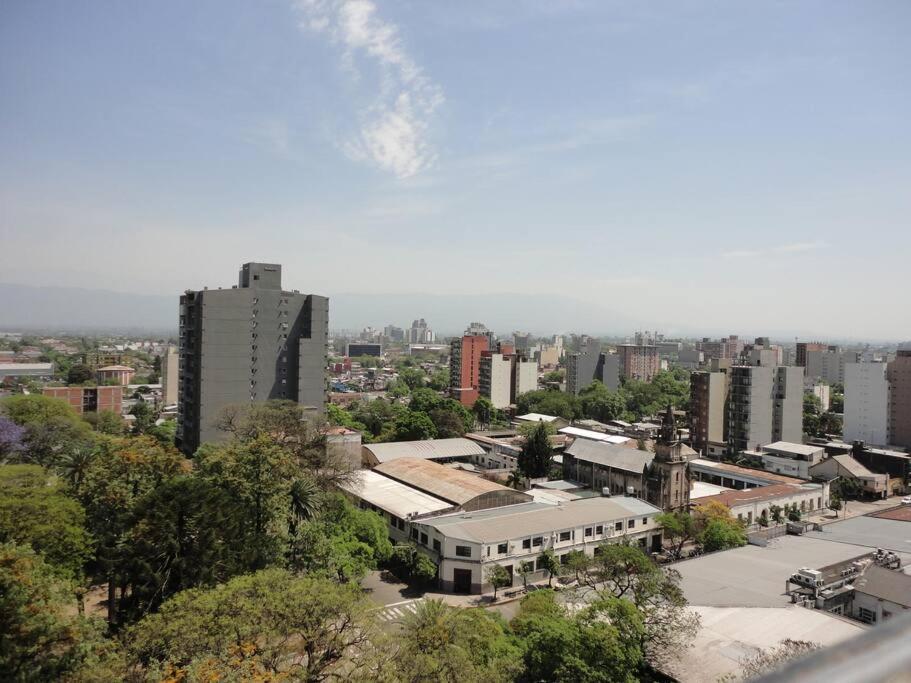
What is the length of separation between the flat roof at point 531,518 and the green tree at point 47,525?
11714 mm

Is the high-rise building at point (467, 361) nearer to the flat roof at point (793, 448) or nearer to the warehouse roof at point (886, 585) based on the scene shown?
the flat roof at point (793, 448)

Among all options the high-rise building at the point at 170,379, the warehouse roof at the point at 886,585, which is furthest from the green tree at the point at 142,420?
the warehouse roof at the point at 886,585

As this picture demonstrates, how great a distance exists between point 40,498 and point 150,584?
3.80 meters

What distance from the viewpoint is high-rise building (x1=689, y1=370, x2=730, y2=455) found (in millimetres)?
47125

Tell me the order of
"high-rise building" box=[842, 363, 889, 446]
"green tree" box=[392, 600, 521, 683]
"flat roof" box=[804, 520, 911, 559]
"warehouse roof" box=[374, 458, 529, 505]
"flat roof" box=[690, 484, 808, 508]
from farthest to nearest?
1. "high-rise building" box=[842, 363, 889, 446]
2. "flat roof" box=[690, 484, 808, 508]
3. "warehouse roof" box=[374, 458, 529, 505]
4. "flat roof" box=[804, 520, 911, 559]
5. "green tree" box=[392, 600, 521, 683]

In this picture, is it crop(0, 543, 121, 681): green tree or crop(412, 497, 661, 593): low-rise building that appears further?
crop(412, 497, 661, 593): low-rise building

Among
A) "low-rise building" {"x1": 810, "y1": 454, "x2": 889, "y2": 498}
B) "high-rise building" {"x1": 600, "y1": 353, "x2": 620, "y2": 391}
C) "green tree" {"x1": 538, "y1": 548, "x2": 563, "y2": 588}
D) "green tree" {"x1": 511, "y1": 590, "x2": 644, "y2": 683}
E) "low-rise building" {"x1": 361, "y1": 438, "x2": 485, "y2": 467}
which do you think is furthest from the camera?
"high-rise building" {"x1": 600, "y1": 353, "x2": 620, "y2": 391}

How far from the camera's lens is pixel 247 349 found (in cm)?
3631

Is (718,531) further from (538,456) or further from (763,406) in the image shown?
(763,406)

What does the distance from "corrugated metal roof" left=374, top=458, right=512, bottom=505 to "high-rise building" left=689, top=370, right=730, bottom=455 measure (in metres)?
24.2

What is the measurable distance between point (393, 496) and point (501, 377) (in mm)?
40439

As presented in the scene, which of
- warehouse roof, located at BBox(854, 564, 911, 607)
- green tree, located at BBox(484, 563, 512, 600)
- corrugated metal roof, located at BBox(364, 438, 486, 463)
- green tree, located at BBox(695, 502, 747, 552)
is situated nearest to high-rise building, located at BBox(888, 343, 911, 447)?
green tree, located at BBox(695, 502, 747, 552)

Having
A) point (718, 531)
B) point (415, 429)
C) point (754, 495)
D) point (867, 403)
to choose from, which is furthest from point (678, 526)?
point (867, 403)

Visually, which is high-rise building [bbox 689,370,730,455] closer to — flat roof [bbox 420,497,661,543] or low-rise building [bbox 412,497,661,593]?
flat roof [bbox 420,497,661,543]
